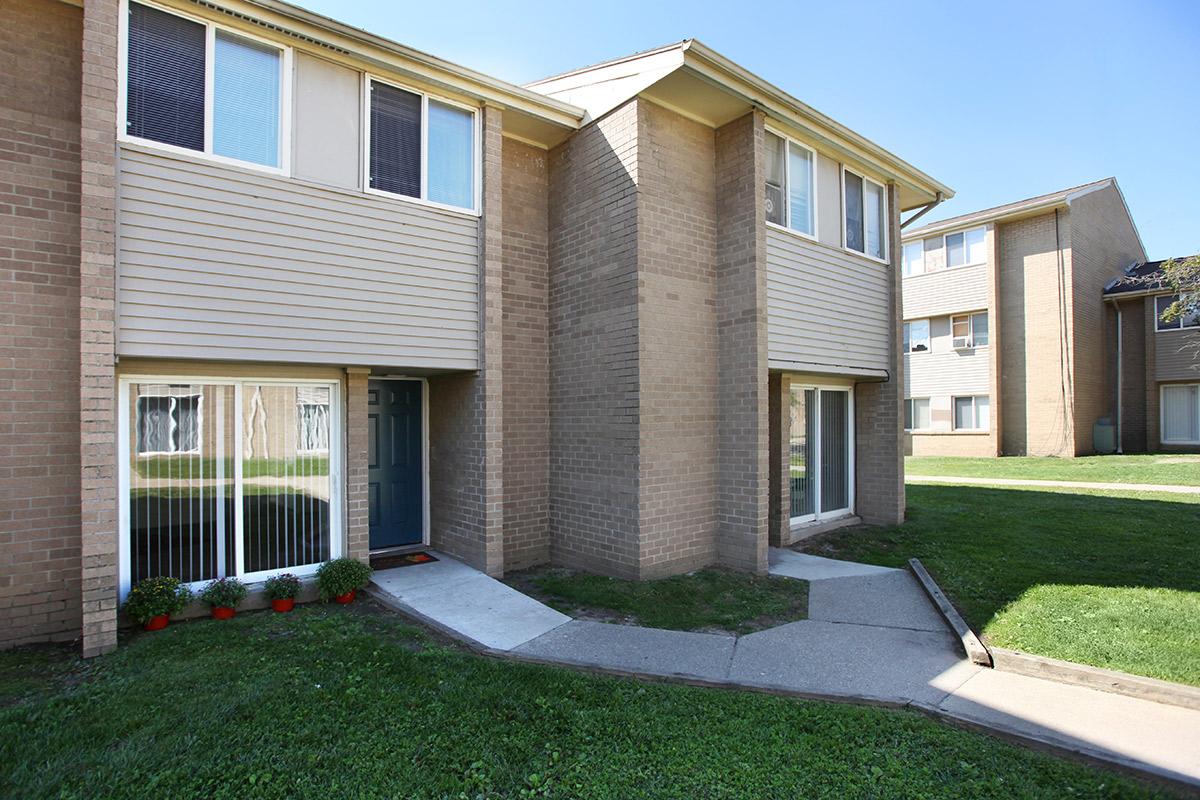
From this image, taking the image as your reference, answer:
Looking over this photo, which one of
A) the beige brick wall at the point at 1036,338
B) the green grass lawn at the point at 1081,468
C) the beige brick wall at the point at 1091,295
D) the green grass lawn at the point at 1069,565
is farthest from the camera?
the beige brick wall at the point at 1091,295

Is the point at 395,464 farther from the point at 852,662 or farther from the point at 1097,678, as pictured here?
the point at 1097,678

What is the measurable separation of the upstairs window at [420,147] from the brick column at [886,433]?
7247mm

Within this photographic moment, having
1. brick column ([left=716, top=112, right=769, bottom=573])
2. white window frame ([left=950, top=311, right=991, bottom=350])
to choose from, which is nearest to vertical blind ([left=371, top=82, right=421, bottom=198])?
brick column ([left=716, top=112, right=769, bottom=573])

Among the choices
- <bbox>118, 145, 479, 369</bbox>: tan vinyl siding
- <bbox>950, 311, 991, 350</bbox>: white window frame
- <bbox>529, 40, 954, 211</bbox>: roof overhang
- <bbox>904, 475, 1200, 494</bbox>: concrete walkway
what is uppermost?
<bbox>529, 40, 954, 211</bbox>: roof overhang

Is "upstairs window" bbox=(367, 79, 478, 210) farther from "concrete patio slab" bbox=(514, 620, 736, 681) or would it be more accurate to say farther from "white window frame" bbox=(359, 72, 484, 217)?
"concrete patio slab" bbox=(514, 620, 736, 681)

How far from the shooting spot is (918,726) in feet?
12.5

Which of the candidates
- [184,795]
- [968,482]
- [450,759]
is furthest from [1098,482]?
[184,795]

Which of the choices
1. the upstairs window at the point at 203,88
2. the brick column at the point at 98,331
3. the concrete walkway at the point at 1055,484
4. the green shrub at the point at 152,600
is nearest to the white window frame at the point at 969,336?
the concrete walkway at the point at 1055,484

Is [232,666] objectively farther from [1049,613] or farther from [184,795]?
[1049,613]

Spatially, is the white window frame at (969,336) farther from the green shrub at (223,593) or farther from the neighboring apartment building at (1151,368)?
the green shrub at (223,593)

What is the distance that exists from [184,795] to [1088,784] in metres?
4.73

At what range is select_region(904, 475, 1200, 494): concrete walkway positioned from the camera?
1327 centimetres

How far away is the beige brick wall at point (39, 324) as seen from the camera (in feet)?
16.6

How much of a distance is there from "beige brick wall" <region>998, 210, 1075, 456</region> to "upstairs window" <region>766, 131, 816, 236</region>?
625 inches
